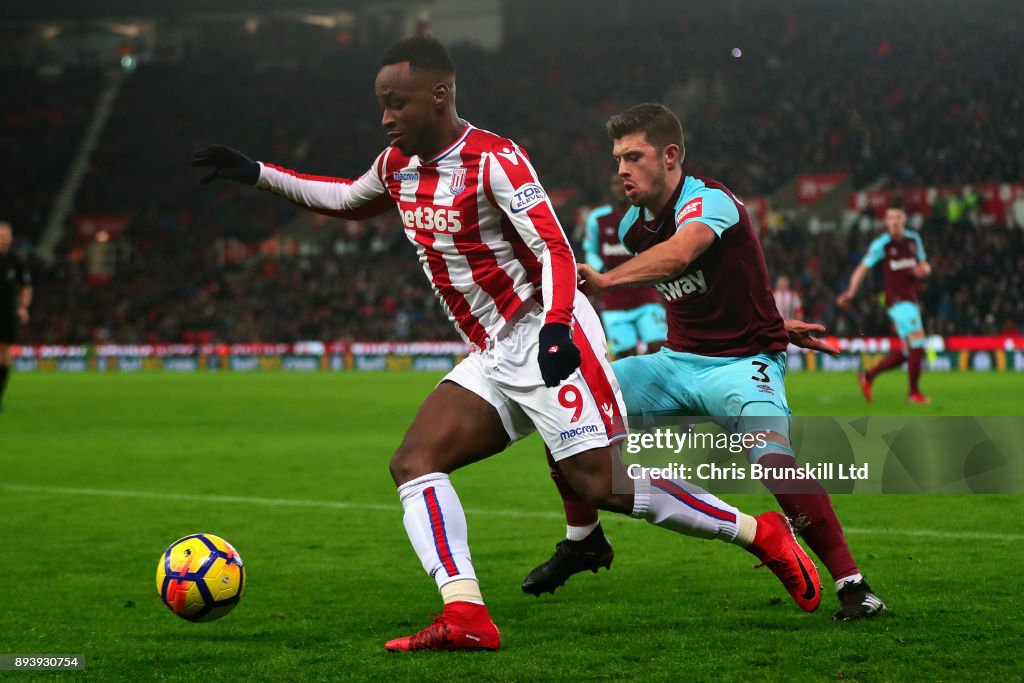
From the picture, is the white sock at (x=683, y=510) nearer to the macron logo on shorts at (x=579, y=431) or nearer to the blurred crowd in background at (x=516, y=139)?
the macron logo on shorts at (x=579, y=431)

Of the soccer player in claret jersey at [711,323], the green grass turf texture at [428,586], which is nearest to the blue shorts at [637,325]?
the green grass turf texture at [428,586]

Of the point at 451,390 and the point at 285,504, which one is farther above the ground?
the point at 451,390

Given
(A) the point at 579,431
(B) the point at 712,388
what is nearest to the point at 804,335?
(B) the point at 712,388

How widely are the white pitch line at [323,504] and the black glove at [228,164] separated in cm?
285

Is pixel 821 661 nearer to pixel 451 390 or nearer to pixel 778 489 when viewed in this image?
pixel 778 489

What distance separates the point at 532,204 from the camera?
171 inches

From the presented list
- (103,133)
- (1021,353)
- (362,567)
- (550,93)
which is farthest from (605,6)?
(362,567)

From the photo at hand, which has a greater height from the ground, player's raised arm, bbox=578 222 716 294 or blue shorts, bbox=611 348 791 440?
player's raised arm, bbox=578 222 716 294

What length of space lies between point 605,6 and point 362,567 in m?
39.4

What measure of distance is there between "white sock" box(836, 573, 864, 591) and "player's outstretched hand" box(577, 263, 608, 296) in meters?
1.32

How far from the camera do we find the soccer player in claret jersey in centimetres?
462

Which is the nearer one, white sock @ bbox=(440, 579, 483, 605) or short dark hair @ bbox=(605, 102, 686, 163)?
white sock @ bbox=(440, 579, 483, 605)

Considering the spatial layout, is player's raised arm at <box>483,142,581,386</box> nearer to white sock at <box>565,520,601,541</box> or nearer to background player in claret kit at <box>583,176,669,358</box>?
white sock at <box>565,520,601,541</box>

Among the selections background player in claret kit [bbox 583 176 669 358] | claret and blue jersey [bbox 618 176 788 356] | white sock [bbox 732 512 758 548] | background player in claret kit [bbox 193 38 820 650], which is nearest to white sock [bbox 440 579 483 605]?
background player in claret kit [bbox 193 38 820 650]
